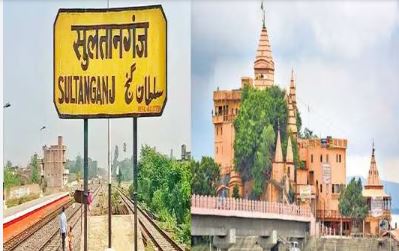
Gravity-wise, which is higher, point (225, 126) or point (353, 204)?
point (225, 126)

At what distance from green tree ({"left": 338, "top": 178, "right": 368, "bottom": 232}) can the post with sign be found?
62.0 inches

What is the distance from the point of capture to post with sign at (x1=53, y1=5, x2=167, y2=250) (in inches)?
227

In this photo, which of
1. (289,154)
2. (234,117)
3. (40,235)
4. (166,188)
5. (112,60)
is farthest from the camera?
(289,154)

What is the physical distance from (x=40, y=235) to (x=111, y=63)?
3.48 ft

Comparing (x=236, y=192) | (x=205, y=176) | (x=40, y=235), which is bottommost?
(x=40, y=235)

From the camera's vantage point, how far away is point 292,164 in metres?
6.83

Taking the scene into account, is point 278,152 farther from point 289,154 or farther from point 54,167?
point 54,167

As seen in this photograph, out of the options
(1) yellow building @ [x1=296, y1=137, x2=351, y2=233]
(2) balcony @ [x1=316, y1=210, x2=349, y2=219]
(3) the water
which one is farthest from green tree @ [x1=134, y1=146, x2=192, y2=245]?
(3) the water

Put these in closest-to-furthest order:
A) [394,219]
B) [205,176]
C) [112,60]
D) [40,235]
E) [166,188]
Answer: [112,60]
[40,235]
[166,188]
[205,176]
[394,219]

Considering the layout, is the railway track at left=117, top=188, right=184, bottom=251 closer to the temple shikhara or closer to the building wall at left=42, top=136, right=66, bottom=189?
the building wall at left=42, top=136, right=66, bottom=189

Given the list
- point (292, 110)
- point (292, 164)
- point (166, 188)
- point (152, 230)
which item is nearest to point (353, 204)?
point (292, 164)

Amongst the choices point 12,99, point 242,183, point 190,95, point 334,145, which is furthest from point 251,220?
point 12,99

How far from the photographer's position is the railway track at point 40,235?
232 inches

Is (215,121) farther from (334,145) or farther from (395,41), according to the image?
(395,41)
